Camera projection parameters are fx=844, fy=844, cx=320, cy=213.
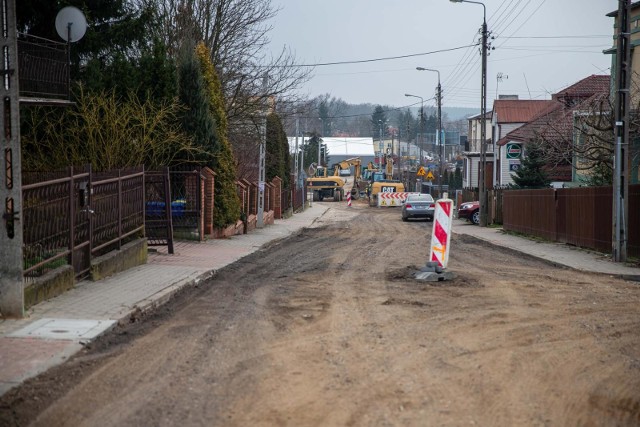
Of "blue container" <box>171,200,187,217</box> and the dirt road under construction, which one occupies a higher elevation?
"blue container" <box>171,200,187,217</box>

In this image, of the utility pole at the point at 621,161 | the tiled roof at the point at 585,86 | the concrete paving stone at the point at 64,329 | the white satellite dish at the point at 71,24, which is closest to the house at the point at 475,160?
the tiled roof at the point at 585,86

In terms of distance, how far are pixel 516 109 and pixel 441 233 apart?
55910 mm

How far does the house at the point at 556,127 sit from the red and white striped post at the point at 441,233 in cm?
1199

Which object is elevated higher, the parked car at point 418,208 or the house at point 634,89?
the house at point 634,89

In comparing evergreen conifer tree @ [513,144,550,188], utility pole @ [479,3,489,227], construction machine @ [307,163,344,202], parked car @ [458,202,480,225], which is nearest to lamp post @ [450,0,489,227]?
utility pole @ [479,3,489,227]

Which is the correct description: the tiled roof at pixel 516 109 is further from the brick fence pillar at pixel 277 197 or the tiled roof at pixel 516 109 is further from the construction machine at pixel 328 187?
the brick fence pillar at pixel 277 197

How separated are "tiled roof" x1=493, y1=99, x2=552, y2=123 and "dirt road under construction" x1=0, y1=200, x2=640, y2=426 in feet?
182

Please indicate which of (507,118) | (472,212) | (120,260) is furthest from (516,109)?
(120,260)

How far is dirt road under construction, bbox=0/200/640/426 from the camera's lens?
5.85 m

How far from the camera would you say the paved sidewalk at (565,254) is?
17203 mm

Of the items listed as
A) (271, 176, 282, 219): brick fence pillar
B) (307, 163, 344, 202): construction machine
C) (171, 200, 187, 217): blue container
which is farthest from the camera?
(307, 163, 344, 202): construction machine

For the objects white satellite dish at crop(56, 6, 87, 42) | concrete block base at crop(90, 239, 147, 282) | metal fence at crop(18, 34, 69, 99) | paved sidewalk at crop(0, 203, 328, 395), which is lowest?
paved sidewalk at crop(0, 203, 328, 395)

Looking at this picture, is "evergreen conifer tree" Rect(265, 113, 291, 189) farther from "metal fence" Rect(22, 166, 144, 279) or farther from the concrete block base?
"metal fence" Rect(22, 166, 144, 279)

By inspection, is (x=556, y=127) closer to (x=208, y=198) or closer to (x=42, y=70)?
(x=208, y=198)
